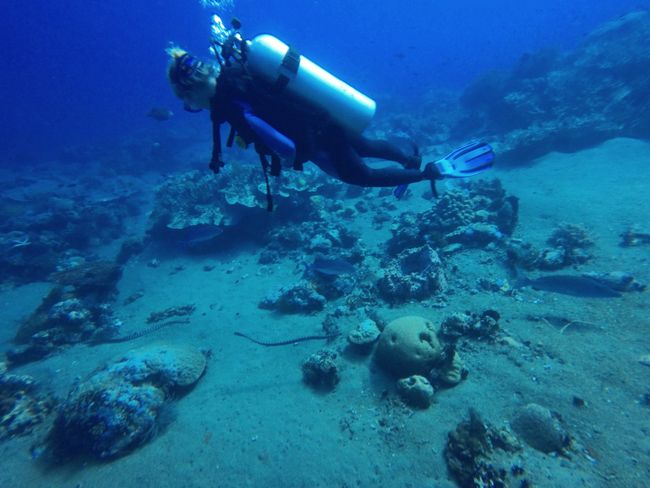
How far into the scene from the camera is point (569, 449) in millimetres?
3576

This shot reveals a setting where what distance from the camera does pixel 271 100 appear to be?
12.8 feet

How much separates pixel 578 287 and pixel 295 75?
593cm

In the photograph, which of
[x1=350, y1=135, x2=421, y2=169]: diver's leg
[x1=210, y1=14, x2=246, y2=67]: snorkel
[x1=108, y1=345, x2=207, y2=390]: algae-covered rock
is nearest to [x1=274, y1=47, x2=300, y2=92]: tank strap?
[x1=210, y1=14, x2=246, y2=67]: snorkel

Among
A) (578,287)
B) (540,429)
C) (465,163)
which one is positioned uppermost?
(465,163)

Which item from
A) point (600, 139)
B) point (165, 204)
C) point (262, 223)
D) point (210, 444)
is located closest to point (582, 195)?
point (600, 139)

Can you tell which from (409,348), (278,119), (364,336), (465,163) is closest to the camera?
(278,119)

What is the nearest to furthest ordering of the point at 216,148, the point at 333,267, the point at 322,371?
the point at 216,148 < the point at 322,371 < the point at 333,267

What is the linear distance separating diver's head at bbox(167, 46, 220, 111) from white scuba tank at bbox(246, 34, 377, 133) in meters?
0.55

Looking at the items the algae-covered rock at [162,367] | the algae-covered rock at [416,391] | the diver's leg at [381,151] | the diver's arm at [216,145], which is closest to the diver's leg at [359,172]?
the diver's leg at [381,151]

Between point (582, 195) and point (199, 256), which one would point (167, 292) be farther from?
point (582, 195)

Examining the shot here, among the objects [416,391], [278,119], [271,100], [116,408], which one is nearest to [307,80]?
[271,100]

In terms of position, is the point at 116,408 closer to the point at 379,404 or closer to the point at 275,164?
the point at 379,404

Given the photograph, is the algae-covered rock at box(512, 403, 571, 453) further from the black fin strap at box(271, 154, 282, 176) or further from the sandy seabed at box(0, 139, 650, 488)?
the black fin strap at box(271, 154, 282, 176)

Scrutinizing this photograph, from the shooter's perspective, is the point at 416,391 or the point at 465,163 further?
the point at 465,163
